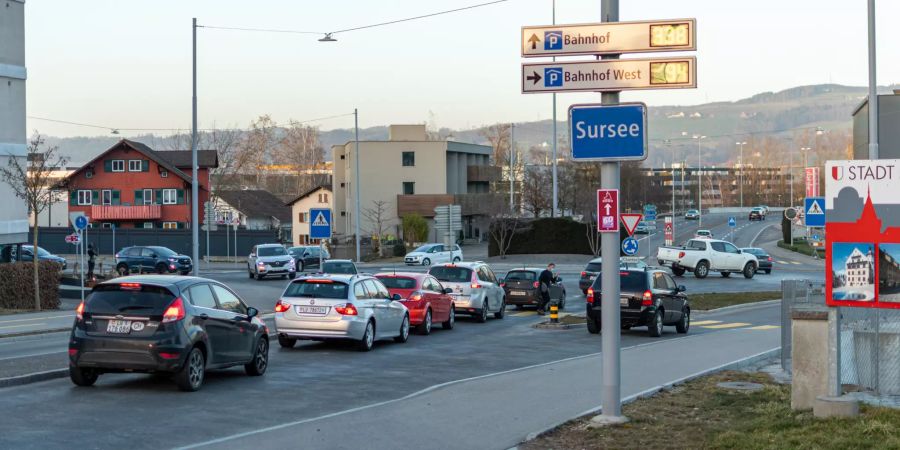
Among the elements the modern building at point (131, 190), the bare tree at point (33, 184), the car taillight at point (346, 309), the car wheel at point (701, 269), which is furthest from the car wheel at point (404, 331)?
the modern building at point (131, 190)

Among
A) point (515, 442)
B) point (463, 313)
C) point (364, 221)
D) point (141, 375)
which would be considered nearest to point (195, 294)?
point (141, 375)

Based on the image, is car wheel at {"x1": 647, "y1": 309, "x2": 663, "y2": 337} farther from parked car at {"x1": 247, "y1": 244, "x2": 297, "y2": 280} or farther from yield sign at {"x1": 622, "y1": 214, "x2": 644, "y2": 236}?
parked car at {"x1": 247, "y1": 244, "x2": 297, "y2": 280}

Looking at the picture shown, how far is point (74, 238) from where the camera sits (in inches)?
2264

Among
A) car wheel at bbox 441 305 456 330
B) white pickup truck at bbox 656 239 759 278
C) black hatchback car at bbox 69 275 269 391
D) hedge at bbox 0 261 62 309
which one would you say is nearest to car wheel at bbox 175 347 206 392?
black hatchback car at bbox 69 275 269 391

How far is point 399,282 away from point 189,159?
7381 centimetres

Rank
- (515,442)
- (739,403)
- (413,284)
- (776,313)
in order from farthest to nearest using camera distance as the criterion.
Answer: (776,313), (413,284), (739,403), (515,442)

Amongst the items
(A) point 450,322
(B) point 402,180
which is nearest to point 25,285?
(A) point 450,322

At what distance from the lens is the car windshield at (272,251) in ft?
177

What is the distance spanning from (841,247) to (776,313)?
1031 inches

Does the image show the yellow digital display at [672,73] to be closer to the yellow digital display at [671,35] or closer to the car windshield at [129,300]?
the yellow digital display at [671,35]

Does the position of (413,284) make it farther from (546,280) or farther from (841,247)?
(841,247)

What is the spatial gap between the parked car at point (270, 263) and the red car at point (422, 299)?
26.4 m

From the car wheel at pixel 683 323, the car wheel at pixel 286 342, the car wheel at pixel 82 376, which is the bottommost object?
the car wheel at pixel 683 323

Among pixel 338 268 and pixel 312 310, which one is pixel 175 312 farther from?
pixel 338 268
